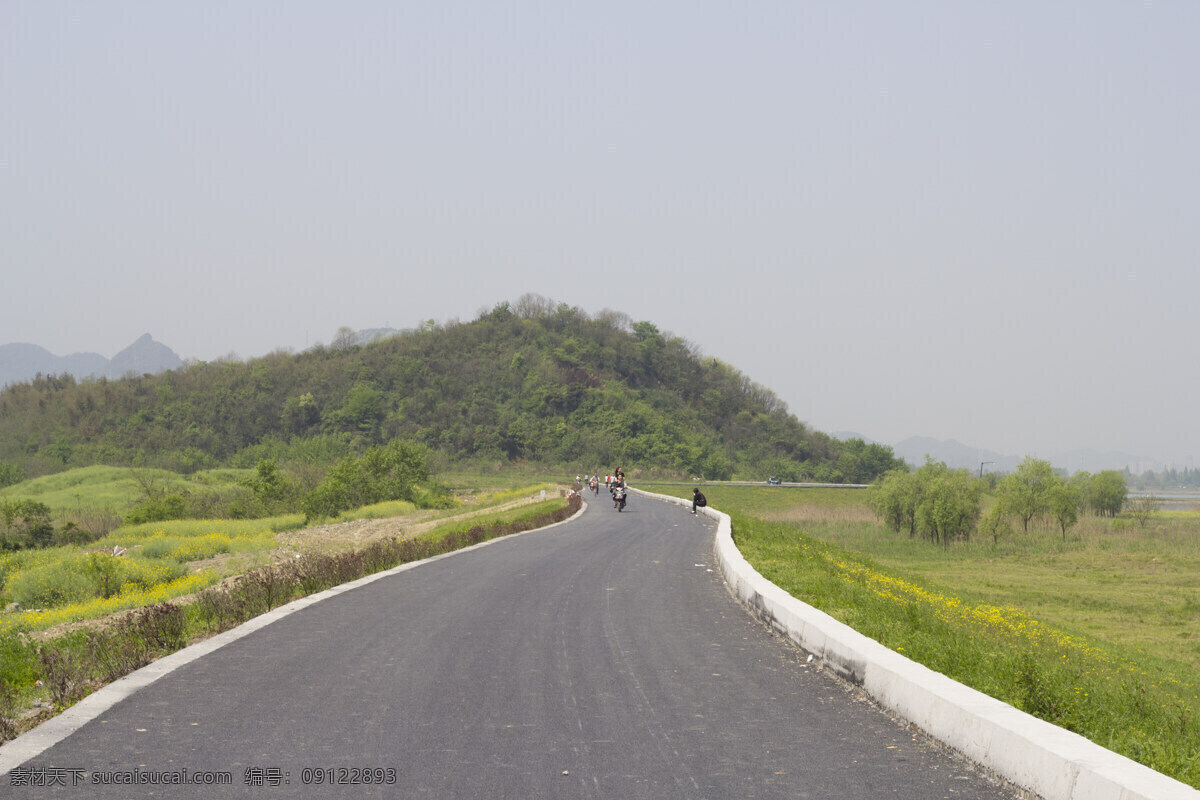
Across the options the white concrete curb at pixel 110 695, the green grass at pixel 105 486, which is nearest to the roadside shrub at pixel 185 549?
the white concrete curb at pixel 110 695

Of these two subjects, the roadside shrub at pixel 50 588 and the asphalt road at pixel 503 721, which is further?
the roadside shrub at pixel 50 588

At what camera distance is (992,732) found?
201 inches

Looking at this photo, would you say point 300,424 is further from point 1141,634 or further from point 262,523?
point 1141,634

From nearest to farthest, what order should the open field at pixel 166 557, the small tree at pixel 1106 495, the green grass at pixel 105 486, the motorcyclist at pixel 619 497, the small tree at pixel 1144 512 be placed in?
the open field at pixel 166 557 < the motorcyclist at pixel 619 497 < the green grass at pixel 105 486 < the small tree at pixel 1144 512 < the small tree at pixel 1106 495

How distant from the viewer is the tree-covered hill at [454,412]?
421 ft

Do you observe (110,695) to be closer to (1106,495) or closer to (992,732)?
(992,732)

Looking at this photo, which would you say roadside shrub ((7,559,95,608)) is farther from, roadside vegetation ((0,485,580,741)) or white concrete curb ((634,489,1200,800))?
white concrete curb ((634,489,1200,800))

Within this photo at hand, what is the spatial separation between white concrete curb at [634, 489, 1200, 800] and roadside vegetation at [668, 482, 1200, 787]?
480 mm

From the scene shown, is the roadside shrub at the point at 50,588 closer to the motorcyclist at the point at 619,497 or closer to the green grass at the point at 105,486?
the motorcyclist at the point at 619,497

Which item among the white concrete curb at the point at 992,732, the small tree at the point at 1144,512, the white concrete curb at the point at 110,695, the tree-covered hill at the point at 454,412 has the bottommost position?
the small tree at the point at 1144,512

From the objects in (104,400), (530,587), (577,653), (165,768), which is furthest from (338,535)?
(104,400)

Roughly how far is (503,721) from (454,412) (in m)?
139

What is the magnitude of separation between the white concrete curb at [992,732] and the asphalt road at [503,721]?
16cm

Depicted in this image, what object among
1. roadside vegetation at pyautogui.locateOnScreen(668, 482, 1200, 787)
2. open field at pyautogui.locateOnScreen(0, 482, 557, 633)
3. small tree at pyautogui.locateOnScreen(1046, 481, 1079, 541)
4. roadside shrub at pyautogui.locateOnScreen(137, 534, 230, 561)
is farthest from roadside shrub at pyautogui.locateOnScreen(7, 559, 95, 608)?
small tree at pyautogui.locateOnScreen(1046, 481, 1079, 541)
